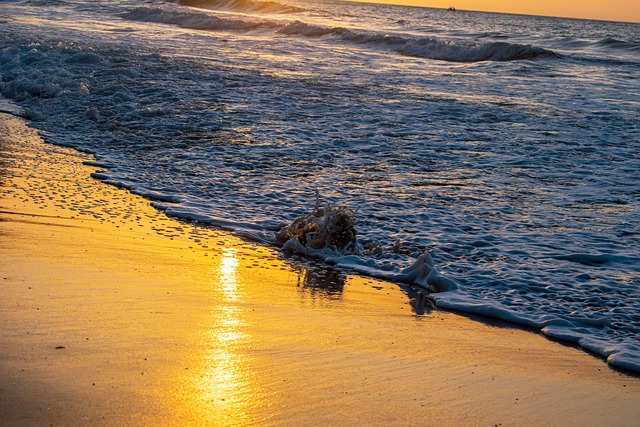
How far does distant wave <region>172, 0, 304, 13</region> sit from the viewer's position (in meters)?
49.4

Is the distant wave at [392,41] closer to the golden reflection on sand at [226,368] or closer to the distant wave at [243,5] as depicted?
the distant wave at [243,5]

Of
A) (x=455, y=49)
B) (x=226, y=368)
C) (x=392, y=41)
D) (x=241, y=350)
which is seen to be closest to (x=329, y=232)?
(x=241, y=350)

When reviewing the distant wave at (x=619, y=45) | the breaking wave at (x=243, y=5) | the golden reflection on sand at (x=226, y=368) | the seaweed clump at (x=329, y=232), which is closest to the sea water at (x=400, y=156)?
the seaweed clump at (x=329, y=232)

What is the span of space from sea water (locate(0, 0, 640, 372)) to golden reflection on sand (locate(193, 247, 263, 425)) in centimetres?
155

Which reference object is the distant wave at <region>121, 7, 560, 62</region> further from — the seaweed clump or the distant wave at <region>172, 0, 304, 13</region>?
the seaweed clump

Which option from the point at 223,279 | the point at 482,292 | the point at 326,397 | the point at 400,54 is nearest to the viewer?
the point at 326,397

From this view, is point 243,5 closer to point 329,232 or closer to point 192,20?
point 192,20

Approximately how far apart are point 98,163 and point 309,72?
9.95 meters

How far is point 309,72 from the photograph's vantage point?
1775cm

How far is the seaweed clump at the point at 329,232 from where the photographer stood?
6008 mm

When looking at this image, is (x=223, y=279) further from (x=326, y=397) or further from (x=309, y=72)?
(x=309, y=72)

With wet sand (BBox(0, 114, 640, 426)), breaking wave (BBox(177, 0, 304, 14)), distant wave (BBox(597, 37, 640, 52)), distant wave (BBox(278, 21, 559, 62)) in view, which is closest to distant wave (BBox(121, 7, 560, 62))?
distant wave (BBox(278, 21, 559, 62))

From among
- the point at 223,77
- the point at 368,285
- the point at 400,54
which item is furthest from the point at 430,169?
the point at 400,54

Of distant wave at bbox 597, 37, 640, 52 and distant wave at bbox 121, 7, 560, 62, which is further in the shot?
distant wave at bbox 597, 37, 640, 52
